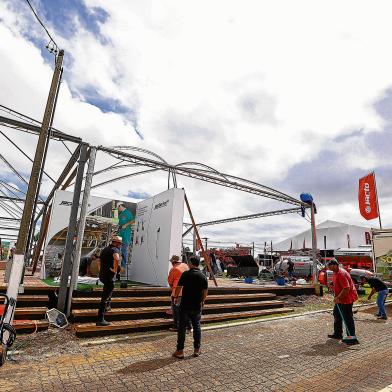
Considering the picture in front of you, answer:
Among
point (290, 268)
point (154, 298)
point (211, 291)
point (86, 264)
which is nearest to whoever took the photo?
point (154, 298)

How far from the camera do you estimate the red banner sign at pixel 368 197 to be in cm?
1769

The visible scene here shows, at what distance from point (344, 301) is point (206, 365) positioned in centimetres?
354

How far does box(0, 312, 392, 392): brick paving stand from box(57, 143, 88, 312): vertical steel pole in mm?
945

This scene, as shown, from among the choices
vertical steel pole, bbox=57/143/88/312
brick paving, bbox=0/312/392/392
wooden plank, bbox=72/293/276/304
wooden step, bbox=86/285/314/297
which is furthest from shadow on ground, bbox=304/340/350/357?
vertical steel pole, bbox=57/143/88/312

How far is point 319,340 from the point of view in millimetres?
6309

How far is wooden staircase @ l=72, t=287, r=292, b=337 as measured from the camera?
6277mm

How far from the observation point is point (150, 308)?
7.25 m

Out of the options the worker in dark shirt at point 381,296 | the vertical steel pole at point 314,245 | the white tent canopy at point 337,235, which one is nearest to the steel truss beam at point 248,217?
the vertical steel pole at point 314,245

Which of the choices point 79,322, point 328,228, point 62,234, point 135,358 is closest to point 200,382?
point 135,358

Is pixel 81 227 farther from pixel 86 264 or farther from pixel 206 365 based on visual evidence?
pixel 86 264

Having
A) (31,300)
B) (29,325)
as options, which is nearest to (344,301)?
(29,325)

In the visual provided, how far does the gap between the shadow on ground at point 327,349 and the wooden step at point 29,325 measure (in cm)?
518

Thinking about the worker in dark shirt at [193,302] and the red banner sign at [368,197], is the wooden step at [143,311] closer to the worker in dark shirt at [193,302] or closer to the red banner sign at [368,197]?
the worker in dark shirt at [193,302]

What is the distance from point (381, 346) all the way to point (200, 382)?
4335mm
